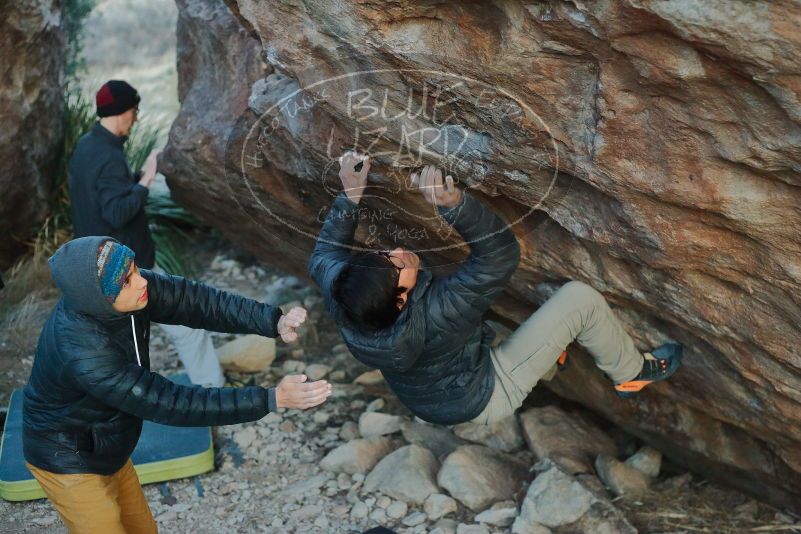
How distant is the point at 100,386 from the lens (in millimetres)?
2967

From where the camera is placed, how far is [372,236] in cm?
429

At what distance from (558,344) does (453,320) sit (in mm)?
712

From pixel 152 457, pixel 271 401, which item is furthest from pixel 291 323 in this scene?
pixel 152 457

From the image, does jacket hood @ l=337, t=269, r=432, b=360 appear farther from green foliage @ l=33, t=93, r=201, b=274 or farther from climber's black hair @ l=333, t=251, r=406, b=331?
green foliage @ l=33, t=93, r=201, b=274

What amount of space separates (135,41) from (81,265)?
43.1 ft

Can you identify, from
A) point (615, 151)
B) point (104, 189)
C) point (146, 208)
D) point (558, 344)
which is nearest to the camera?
point (615, 151)

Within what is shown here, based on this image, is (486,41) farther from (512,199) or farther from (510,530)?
(510,530)

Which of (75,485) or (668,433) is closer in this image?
(75,485)

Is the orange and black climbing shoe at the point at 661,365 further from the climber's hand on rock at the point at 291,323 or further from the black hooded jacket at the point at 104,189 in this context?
the black hooded jacket at the point at 104,189

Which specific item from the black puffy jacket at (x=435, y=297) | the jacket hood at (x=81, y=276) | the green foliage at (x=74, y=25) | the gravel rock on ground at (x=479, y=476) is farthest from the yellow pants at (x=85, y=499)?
the green foliage at (x=74, y=25)

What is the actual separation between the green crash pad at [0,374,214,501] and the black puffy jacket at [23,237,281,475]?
1.22 m

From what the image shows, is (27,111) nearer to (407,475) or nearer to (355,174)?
(355,174)

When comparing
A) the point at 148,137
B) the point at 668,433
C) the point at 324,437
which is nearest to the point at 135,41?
the point at 148,137

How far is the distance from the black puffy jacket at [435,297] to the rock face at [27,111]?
330cm
